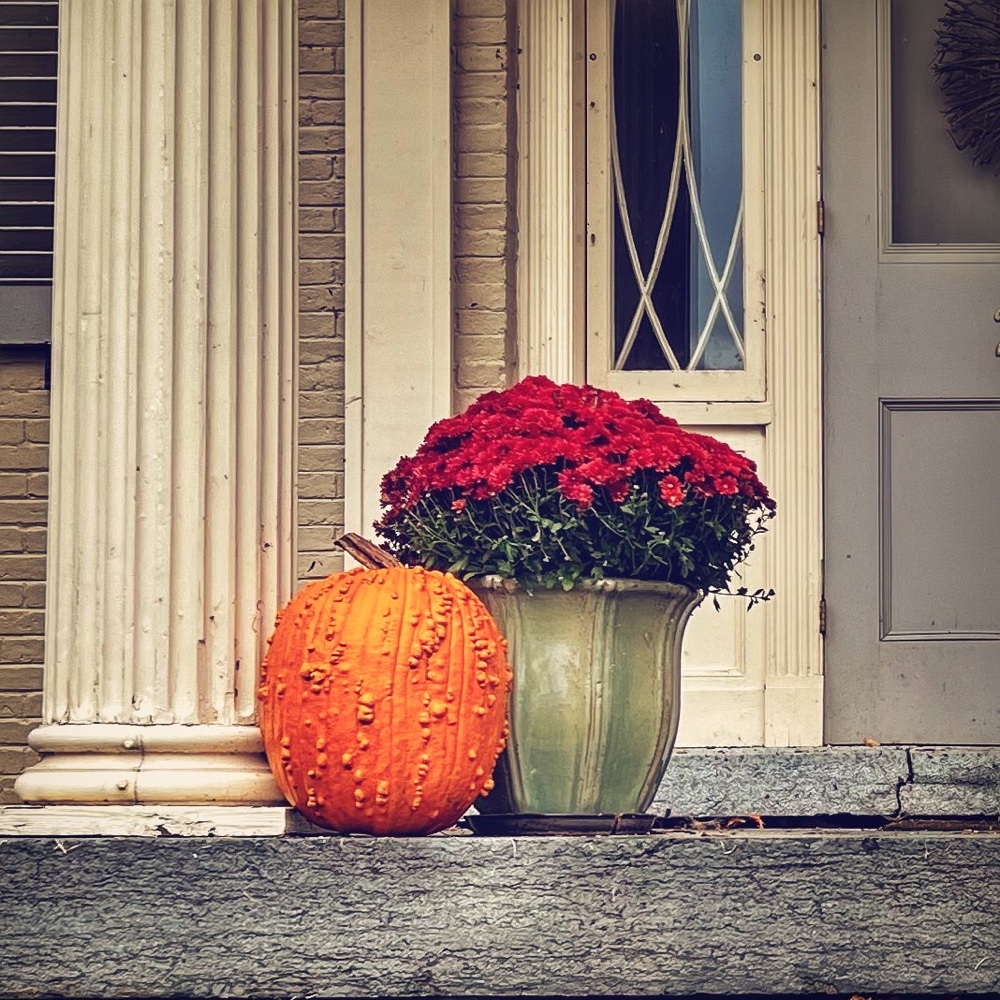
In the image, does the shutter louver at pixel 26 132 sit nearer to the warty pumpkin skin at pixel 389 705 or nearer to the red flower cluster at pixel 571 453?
the red flower cluster at pixel 571 453

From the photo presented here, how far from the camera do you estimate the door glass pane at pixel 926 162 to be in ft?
15.9

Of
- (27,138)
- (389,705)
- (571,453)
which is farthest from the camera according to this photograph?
(27,138)

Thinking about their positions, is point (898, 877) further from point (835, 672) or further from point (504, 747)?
point (835, 672)

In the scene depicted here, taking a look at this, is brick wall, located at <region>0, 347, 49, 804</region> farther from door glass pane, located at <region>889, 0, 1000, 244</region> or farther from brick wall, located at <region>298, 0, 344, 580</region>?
door glass pane, located at <region>889, 0, 1000, 244</region>

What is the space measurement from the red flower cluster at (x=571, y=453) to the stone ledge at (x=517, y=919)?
662mm

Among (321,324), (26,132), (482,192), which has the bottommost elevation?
(321,324)

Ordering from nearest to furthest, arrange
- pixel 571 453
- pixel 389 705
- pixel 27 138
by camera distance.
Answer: pixel 389 705
pixel 571 453
pixel 27 138

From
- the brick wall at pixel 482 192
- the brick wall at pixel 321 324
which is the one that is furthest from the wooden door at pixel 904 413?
the brick wall at pixel 321 324

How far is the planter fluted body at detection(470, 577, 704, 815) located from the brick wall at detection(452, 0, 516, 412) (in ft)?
4.66

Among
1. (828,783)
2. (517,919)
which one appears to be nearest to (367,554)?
(517,919)

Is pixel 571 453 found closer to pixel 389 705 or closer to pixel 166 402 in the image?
pixel 389 705

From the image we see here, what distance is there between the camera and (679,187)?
4855mm

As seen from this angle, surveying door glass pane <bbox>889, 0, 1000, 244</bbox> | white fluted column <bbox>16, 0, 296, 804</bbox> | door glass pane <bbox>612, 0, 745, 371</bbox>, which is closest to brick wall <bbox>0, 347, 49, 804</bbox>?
white fluted column <bbox>16, 0, 296, 804</bbox>

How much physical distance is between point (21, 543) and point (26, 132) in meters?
1.18
